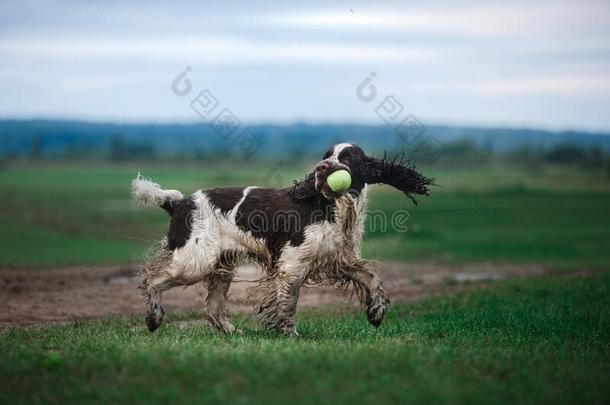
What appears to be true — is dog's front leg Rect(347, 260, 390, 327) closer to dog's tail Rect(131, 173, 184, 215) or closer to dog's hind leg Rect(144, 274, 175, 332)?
dog's hind leg Rect(144, 274, 175, 332)

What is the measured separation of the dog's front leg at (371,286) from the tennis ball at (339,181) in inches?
41.0

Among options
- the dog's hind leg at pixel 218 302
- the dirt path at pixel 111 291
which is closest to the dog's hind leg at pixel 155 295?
the dog's hind leg at pixel 218 302

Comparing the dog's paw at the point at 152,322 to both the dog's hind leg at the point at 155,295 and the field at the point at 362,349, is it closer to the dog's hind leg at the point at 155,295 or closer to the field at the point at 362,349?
the dog's hind leg at the point at 155,295

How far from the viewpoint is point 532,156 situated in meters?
117

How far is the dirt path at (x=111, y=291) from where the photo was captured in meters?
16.0

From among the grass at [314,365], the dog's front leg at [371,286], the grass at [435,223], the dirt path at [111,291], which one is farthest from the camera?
the grass at [435,223]

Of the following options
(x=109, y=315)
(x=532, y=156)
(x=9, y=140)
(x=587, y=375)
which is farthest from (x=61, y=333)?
(x=9, y=140)

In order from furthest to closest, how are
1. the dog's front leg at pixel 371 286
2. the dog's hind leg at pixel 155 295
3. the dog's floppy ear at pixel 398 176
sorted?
1. the dog's floppy ear at pixel 398 176
2. the dog's hind leg at pixel 155 295
3. the dog's front leg at pixel 371 286

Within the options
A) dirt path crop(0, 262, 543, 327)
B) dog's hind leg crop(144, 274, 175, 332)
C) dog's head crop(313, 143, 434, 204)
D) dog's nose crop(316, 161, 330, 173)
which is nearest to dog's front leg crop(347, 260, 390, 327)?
dog's head crop(313, 143, 434, 204)

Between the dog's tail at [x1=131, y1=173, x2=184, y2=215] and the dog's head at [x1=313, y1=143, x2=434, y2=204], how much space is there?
2078 millimetres

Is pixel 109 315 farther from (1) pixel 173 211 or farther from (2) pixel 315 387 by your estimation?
(2) pixel 315 387

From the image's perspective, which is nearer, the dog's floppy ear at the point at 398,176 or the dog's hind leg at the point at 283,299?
the dog's hind leg at the point at 283,299

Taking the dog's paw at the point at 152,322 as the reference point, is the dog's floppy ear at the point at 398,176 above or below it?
above

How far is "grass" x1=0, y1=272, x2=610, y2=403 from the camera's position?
838 centimetres
